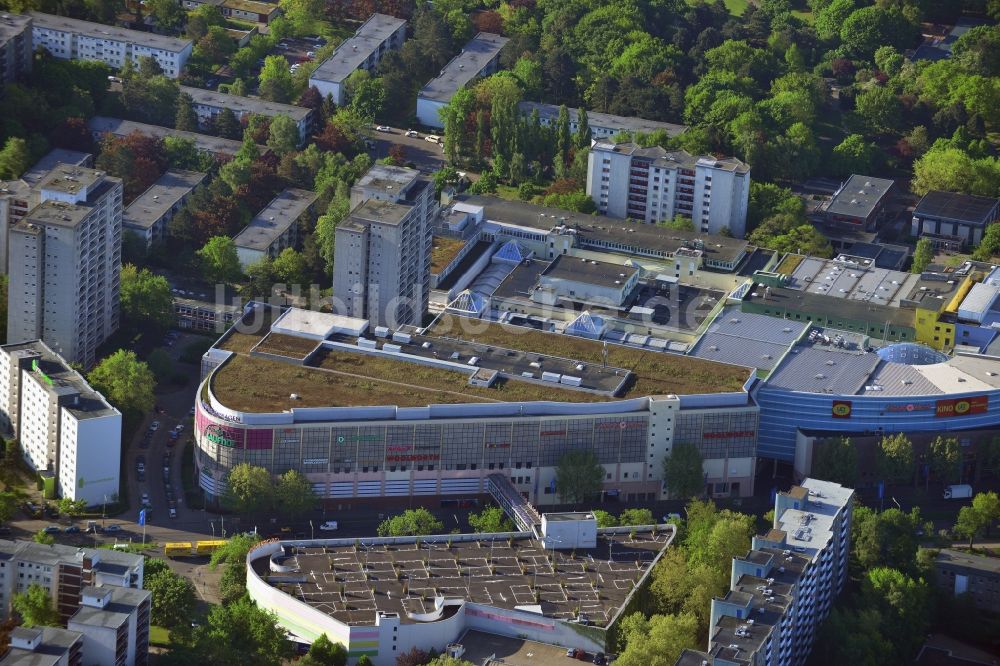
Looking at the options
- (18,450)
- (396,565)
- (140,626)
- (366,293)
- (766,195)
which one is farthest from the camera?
(766,195)

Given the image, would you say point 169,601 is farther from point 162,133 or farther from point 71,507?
point 162,133

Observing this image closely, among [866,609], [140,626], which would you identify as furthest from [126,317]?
[866,609]

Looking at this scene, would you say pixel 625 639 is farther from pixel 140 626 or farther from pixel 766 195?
pixel 766 195

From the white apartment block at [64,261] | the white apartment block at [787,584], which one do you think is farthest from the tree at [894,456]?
the white apartment block at [64,261]

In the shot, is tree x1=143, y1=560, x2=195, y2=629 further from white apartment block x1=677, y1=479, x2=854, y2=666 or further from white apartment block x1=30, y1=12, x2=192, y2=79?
white apartment block x1=30, y1=12, x2=192, y2=79

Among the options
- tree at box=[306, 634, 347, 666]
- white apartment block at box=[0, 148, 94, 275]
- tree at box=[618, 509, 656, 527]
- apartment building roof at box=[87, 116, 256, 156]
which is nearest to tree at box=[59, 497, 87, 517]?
tree at box=[306, 634, 347, 666]

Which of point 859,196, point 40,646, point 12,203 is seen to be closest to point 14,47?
point 12,203

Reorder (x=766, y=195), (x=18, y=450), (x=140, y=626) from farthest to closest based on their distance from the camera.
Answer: (x=766, y=195)
(x=18, y=450)
(x=140, y=626)
